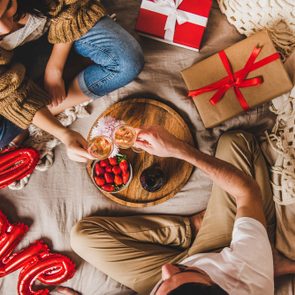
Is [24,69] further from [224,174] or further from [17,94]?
[224,174]

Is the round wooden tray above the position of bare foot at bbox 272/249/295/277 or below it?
above

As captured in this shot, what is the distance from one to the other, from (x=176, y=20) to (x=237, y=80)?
35 centimetres

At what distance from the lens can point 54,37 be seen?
123cm

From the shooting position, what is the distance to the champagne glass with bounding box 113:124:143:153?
1.24 m

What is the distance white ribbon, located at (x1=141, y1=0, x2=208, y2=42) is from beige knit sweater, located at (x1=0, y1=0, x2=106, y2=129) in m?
0.28

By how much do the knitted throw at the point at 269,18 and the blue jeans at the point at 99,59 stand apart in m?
0.43

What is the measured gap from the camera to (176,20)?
148 cm

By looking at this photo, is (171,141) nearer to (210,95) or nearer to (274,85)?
(210,95)

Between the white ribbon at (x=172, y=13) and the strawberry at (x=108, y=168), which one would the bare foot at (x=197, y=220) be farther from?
the white ribbon at (x=172, y=13)

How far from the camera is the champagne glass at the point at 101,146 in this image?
4.23 feet

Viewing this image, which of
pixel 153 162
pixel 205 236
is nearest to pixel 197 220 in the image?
pixel 205 236

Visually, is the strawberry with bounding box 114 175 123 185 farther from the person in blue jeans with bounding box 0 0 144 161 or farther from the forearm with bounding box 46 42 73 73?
the forearm with bounding box 46 42 73 73

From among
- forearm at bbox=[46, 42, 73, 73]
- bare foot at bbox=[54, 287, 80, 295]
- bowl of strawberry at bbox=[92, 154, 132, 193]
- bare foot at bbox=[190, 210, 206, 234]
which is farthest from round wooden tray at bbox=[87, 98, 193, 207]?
bare foot at bbox=[54, 287, 80, 295]

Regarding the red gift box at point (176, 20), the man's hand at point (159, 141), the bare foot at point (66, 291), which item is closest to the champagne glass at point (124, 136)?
the man's hand at point (159, 141)
